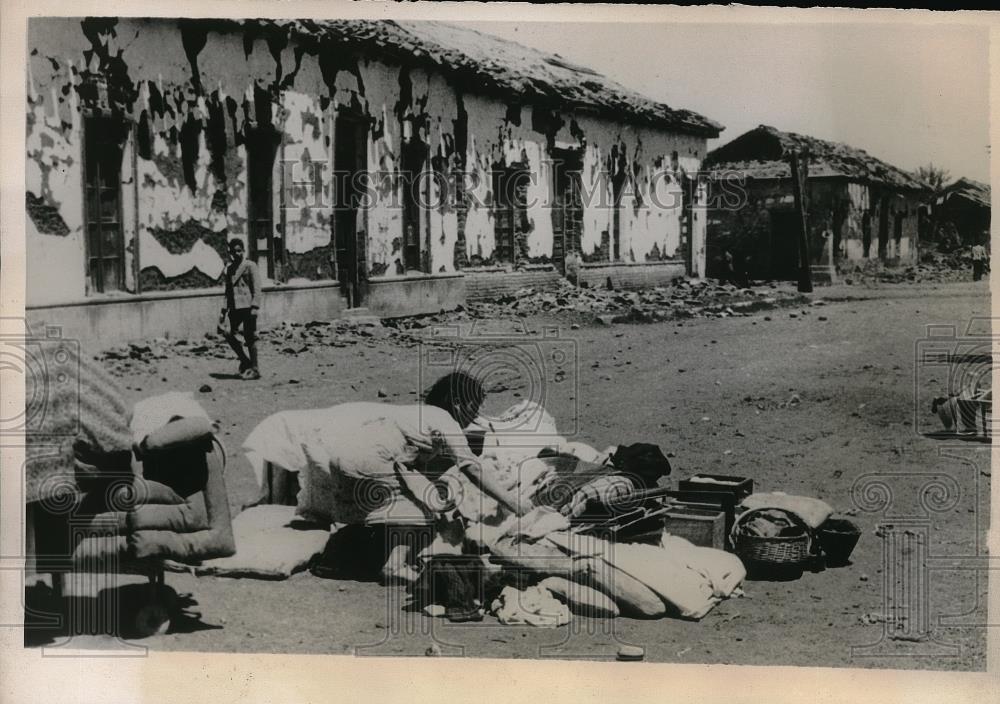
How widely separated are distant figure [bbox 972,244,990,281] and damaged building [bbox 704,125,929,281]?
13.7 inches

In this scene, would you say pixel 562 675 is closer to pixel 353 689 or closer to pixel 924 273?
pixel 353 689

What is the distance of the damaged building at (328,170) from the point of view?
6.50 m

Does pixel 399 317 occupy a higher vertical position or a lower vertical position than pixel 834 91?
lower

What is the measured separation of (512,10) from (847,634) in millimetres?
4405

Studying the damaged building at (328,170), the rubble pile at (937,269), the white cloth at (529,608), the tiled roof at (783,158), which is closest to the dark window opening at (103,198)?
the damaged building at (328,170)

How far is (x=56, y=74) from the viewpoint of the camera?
21.2ft

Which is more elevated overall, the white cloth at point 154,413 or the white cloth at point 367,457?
the white cloth at point 154,413

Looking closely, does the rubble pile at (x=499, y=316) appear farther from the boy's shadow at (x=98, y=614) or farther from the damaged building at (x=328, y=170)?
the boy's shadow at (x=98, y=614)

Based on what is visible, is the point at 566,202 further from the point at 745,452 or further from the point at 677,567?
the point at 677,567

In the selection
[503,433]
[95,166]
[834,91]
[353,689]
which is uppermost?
[834,91]

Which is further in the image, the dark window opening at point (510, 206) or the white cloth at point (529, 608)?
the dark window opening at point (510, 206)

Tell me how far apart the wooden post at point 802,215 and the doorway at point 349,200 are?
2890 mm

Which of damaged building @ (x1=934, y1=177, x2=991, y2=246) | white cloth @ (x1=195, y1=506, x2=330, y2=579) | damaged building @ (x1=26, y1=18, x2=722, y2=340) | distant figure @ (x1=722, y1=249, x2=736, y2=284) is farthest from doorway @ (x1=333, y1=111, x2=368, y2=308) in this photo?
damaged building @ (x1=934, y1=177, x2=991, y2=246)

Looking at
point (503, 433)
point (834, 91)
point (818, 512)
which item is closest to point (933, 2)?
point (834, 91)
